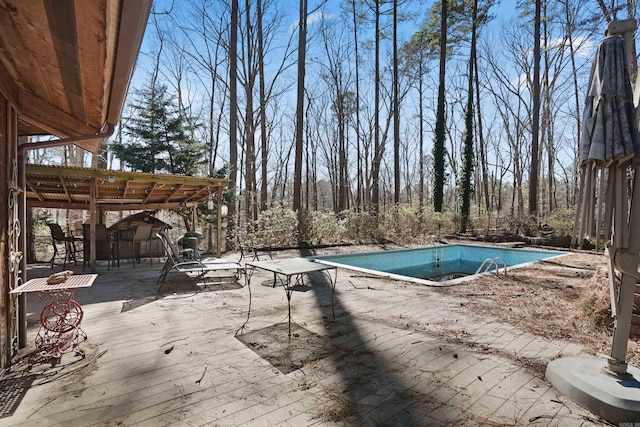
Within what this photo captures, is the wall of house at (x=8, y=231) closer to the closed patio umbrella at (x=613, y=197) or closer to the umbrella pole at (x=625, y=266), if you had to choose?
the closed patio umbrella at (x=613, y=197)

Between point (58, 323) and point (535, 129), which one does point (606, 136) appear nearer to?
point (58, 323)

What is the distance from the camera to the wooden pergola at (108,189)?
6.57 metres

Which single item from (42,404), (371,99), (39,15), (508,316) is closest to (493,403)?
(508,316)

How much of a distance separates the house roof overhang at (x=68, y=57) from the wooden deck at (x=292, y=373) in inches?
80.1

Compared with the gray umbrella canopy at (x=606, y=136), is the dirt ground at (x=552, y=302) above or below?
below

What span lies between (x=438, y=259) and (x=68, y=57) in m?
10.4

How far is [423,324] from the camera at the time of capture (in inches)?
144

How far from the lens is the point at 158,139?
43.0 feet

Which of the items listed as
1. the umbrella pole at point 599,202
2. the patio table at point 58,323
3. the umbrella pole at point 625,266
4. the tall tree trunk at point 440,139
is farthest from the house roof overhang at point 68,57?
the tall tree trunk at point 440,139

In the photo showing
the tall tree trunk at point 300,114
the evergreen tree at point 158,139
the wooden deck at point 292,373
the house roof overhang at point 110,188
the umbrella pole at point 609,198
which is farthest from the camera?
the evergreen tree at point 158,139

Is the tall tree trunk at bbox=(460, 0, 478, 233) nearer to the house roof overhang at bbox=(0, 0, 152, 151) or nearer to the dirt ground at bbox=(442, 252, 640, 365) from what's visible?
the dirt ground at bbox=(442, 252, 640, 365)

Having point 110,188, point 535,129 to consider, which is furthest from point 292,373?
point 535,129

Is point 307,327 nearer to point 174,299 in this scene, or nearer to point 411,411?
point 411,411

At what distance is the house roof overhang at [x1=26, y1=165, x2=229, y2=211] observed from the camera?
6.55 meters
